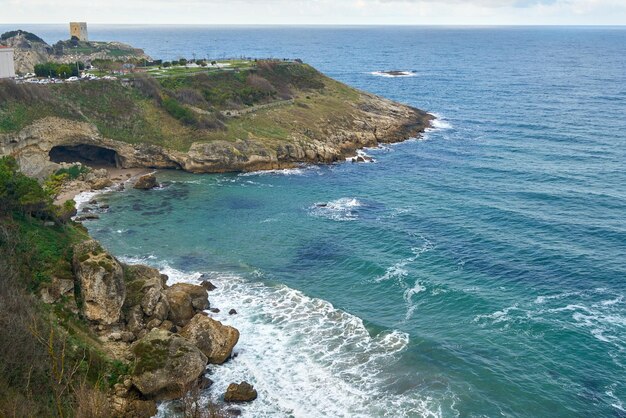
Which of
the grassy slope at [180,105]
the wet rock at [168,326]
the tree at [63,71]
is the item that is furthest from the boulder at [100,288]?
the tree at [63,71]

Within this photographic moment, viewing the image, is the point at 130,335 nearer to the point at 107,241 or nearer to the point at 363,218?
the point at 107,241

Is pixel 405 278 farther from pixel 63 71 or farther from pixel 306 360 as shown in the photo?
pixel 63 71

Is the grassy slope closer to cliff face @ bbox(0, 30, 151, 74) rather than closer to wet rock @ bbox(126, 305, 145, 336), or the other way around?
cliff face @ bbox(0, 30, 151, 74)

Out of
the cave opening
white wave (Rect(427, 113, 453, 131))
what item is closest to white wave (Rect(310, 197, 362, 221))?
the cave opening

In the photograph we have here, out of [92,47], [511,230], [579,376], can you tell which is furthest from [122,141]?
[92,47]

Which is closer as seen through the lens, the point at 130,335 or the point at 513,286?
the point at 130,335
